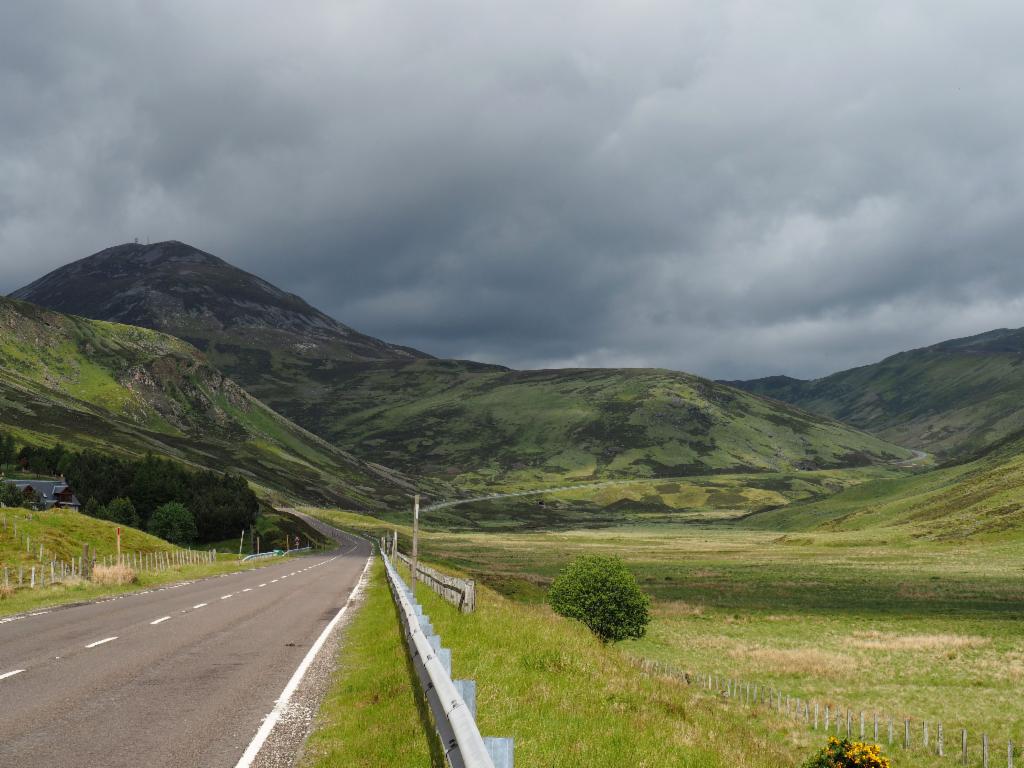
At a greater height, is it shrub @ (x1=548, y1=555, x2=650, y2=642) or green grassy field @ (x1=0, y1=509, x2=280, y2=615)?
green grassy field @ (x1=0, y1=509, x2=280, y2=615)

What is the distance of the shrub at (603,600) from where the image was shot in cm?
5766

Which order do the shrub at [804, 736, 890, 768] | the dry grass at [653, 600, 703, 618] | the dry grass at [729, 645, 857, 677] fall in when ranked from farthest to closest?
1. the dry grass at [653, 600, 703, 618]
2. the dry grass at [729, 645, 857, 677]
3. the shrub at [804, 736, 890, 768]

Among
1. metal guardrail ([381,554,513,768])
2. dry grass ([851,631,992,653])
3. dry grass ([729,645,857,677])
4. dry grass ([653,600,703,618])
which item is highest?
metal guardrail ([381,554,513,768])

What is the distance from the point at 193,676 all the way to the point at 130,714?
3.41 meters

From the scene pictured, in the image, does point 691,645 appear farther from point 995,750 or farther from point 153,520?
point 153,520

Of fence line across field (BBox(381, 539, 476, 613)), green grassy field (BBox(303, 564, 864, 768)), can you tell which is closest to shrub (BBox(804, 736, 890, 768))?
green grassy field (BBox(303, 564, 864, 768))

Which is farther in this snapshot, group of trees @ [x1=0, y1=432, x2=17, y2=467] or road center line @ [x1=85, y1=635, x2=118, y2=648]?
group of trees @ [x1=0, y1=432, x2=17, y2=467]

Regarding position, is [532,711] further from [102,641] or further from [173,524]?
[173,524]

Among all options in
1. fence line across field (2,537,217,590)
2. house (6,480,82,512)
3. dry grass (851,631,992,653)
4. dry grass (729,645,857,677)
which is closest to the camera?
fence line across field (2,537,217,590)

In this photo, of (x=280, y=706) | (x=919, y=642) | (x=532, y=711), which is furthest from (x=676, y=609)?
(x=532, y=711)

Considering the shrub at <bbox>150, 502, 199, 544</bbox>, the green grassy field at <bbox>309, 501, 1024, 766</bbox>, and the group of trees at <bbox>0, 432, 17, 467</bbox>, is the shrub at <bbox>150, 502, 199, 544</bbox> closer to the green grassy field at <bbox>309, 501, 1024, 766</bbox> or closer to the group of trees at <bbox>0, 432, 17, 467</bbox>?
the green grassy field at <bbox>309, 501, 1024, 766</bbox>

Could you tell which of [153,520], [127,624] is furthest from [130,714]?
[153,520]

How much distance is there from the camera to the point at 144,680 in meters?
14.3

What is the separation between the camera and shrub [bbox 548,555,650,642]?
189ft
